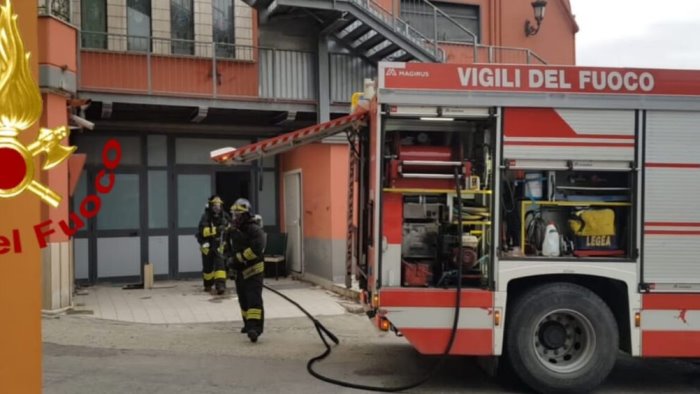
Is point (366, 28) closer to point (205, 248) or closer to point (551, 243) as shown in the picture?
point (205, 248)

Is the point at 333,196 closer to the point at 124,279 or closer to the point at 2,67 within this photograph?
the point at 124,279

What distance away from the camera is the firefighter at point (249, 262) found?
27.7ft

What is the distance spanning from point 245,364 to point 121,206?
734 centimetres

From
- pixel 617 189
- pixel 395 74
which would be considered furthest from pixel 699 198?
pixel 395 74

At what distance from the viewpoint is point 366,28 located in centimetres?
1284

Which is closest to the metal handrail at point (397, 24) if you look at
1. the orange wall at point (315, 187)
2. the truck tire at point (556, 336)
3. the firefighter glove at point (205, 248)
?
the orange wall at point (315, 187)

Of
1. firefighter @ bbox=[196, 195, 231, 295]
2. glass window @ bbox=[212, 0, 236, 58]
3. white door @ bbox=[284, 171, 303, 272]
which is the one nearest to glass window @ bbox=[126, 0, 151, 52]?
glass window @ bbox=[212, 0, 236, 58]

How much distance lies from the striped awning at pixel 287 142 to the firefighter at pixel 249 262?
160cm

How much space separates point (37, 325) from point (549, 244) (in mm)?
4451

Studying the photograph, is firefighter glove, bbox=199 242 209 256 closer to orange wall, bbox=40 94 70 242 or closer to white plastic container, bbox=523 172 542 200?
orange wall, bbox=40 94 70 242

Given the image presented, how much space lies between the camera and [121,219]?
13680mm

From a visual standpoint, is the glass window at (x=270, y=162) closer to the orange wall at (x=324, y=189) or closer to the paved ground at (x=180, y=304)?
the orange wall at (x=324, y=189)

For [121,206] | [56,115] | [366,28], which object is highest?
[366,28]

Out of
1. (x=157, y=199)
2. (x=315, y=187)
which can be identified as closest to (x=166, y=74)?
(x=157, y=199)
